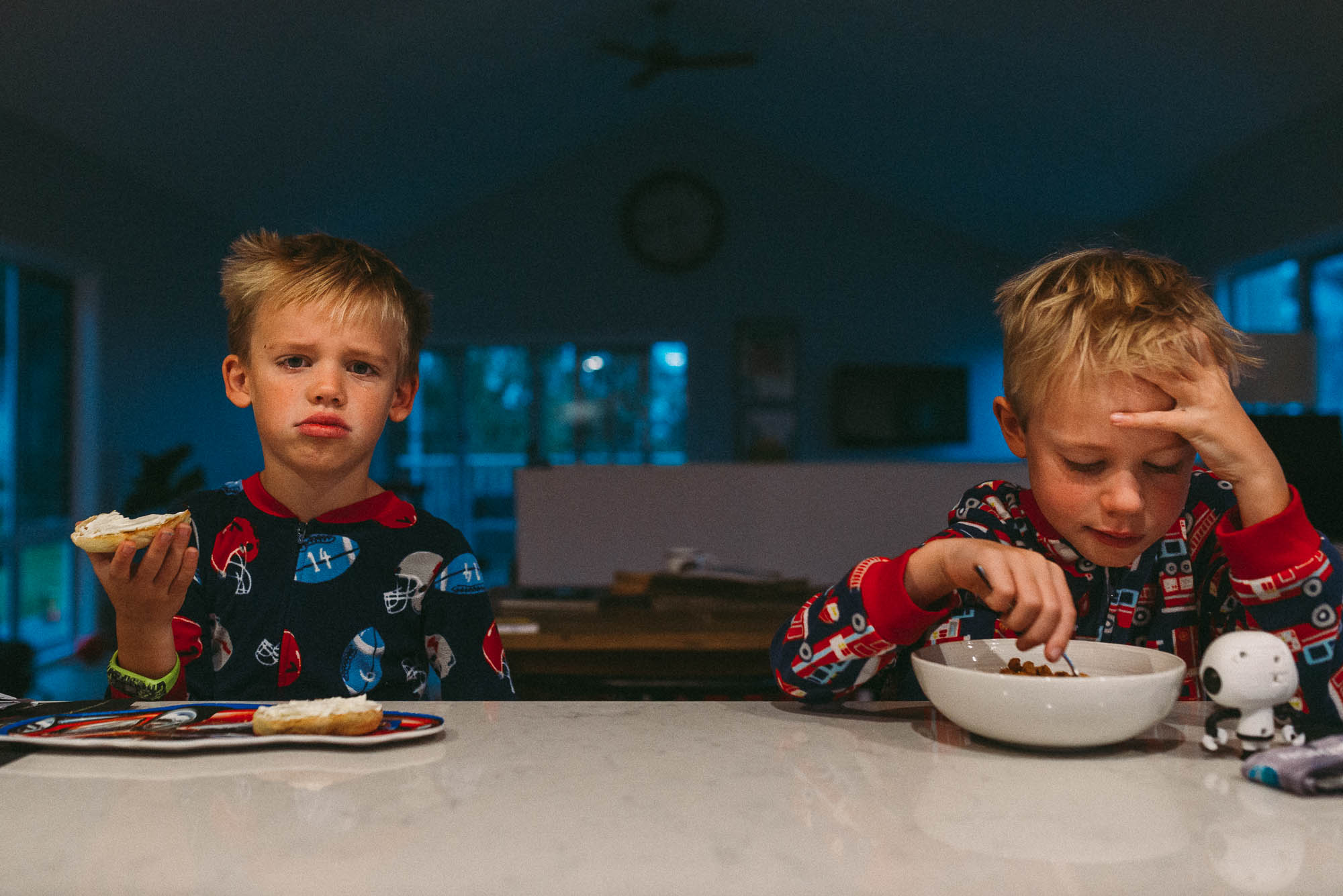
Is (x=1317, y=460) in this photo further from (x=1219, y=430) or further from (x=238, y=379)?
(x=238, y=379)

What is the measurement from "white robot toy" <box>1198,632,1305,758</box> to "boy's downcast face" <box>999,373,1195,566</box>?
168 mm

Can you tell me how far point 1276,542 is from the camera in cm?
73

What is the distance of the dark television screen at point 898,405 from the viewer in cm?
771

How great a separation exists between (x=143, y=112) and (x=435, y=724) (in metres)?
4.93

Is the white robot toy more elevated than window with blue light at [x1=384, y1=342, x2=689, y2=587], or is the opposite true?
window with blue light at [x1=384, y1=342, x2=689, y2=587]

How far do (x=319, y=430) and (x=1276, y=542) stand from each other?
2.73ft

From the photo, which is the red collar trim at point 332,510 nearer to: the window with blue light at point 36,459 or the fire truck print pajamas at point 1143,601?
the fire truck print pajamas at point 1143,601

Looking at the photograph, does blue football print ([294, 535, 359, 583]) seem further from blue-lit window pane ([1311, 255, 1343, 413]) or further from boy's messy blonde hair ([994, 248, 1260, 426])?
blue-lit window pane ([1311, 255, 1343, 413])

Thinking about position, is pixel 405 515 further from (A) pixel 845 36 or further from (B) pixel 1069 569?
(A) pixel 845 36

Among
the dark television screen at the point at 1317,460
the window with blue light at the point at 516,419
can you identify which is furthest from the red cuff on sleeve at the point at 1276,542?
the window with blue light at the point at 516,419

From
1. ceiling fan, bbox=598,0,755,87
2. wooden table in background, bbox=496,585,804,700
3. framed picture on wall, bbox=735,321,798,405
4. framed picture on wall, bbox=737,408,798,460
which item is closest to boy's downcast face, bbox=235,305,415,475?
wooden table in background, bbox=496,585,804,700

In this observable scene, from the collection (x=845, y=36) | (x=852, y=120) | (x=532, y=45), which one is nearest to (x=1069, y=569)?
(x=845, y=36)

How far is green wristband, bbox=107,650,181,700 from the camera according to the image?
85 cm

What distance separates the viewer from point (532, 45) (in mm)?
5855
